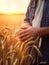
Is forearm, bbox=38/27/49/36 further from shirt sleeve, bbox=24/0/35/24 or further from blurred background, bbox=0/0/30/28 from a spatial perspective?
blurred background, bbox=0/0/30/28

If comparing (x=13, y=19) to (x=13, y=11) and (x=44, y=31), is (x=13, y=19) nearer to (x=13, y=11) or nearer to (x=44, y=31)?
(x=13, y=11)

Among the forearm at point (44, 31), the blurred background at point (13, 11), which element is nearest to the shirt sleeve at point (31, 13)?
the forearm at point (44, 31)

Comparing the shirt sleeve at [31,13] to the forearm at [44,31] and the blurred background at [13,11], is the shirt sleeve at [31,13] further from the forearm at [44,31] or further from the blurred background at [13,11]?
the blurred background at [13,11]

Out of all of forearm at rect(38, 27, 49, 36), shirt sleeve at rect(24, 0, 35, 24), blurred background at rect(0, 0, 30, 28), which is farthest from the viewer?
blurred background at rect(0, 0, 30, 28)

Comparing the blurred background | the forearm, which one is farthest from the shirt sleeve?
the blurred background

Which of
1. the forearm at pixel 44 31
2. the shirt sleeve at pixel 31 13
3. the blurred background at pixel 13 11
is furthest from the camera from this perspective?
the blurred background at pixel 13 11

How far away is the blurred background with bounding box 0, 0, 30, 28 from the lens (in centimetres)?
154

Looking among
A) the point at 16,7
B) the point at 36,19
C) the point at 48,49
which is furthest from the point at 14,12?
the point at 48,49

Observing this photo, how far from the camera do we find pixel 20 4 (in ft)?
5.07

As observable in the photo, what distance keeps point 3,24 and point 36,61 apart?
2.29 feet

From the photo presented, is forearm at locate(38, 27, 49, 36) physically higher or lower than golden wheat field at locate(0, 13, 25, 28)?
lower

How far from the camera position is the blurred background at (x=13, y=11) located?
154 centimetres

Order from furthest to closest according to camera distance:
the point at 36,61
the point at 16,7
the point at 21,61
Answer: the point at 16,7 → the point at 36,61 → the point at 21,61

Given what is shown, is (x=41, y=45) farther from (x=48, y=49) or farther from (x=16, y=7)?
(x=16, y=7)
